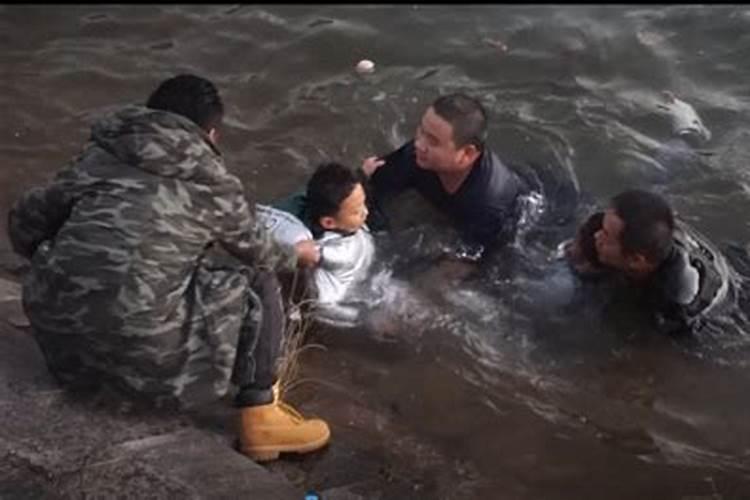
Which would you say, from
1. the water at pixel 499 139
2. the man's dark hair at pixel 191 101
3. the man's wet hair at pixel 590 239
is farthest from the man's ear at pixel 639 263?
the man's dark hair at pixel 191 101

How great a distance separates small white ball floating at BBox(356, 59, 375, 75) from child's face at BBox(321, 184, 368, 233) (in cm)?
296

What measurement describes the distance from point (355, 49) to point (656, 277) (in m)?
3.84

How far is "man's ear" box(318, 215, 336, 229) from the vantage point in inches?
213

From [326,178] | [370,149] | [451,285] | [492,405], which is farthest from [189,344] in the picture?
[370,149]

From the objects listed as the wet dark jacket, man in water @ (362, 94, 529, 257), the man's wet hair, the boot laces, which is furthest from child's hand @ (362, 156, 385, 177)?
the boot laces

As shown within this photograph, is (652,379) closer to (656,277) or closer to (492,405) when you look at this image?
(656,277)

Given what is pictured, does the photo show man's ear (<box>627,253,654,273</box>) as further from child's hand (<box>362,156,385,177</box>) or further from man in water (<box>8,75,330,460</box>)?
man in water (<box>8,75,330,460</box>)

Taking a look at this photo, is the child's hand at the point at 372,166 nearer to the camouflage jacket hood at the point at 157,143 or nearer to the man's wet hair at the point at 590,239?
the man's wet hair at the point at 590,239

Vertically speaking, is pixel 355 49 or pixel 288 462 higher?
pixel 355 49

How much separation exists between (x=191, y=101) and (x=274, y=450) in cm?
143

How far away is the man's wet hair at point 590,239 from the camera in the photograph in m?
5.66

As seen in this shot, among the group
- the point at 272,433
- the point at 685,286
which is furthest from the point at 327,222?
the point at 685,286

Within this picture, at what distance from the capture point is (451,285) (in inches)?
239

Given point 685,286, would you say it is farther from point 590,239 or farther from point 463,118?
point 463,118
